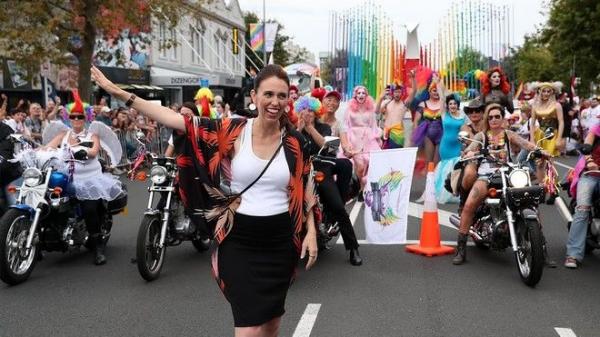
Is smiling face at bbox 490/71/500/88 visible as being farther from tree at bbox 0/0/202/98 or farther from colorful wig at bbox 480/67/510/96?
tree at bbox 0/0/202/98

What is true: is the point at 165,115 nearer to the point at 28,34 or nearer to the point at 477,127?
the point at 477,127

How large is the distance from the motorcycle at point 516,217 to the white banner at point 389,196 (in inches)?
37.6

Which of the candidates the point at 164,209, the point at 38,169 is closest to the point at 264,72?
the point at 164,209

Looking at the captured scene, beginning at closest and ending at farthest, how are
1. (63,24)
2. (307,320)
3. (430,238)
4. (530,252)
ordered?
(307,320)
(530,252)
(430,238)
(63,24)

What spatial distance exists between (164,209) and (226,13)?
4540 centimetres

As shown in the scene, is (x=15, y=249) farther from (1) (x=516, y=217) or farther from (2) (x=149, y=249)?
(1) (x=516, y=217)

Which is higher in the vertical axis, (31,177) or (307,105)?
(307,105)

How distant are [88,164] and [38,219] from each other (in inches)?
41.3

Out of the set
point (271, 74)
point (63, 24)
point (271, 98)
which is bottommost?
point (271, 98)

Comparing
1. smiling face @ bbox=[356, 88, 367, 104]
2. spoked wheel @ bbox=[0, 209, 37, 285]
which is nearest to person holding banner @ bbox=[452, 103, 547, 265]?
smiling face @ bbox=[356, 88, 367, 104]

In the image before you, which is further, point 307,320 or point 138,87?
point 138,87

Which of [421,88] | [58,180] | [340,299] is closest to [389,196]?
[340,299]

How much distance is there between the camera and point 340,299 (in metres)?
5.95

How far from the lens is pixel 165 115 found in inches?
139
